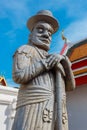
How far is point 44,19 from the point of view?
2.61 m

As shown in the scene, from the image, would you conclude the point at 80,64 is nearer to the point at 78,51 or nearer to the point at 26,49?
the point at 78,51

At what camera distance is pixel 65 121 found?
232 centimetres

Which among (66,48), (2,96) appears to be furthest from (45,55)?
(66,48)

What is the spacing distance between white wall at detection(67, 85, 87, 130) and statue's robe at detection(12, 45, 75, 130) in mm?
4422

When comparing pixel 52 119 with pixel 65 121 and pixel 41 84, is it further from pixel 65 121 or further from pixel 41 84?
pixel 41 84

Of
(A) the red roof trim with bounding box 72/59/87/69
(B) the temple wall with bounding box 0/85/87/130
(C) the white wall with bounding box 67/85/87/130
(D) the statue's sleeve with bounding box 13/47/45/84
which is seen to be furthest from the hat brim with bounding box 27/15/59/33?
(C) the white wall with bounding box 67/85/87/130

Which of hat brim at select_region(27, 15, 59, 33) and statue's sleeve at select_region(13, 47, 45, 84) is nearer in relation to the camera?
statue's sleeve at select_region(13, 47, 45, 84)

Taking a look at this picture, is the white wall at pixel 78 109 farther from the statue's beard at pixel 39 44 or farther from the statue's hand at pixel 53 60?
the statue's hand at pixel 53 60

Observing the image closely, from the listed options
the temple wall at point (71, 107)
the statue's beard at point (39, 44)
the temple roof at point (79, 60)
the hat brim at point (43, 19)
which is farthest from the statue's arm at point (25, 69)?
the temple roof at point (79, 60)

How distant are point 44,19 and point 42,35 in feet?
0.50

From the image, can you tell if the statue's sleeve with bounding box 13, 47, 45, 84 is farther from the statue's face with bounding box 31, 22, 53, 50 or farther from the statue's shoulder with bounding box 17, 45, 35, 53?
the statue's face with bounding box 31, 22, 53, 50

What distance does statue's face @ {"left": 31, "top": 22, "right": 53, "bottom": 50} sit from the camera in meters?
2.56

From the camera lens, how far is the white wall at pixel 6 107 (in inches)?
250

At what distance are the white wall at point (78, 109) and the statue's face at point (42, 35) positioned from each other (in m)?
4.33
